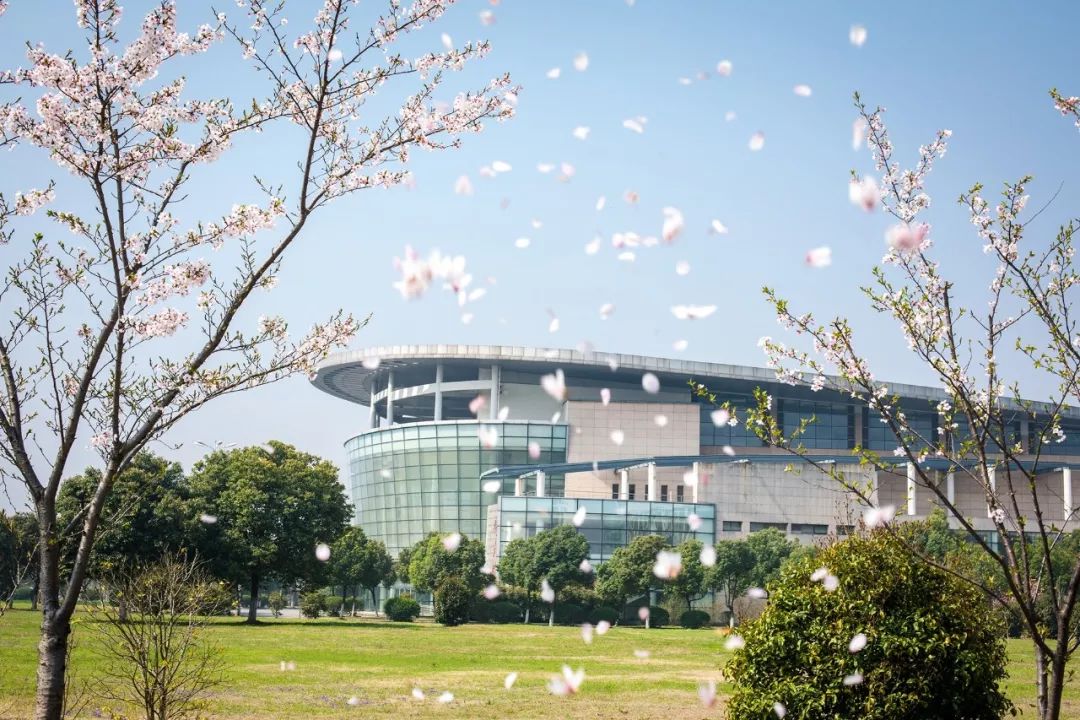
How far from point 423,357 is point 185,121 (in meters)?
93.8

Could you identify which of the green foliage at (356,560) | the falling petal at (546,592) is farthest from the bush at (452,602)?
the green foliage at (356,560)

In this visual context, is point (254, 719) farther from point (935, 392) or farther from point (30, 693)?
point (935, 392)

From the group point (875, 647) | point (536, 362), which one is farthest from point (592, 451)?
point (875, 647)

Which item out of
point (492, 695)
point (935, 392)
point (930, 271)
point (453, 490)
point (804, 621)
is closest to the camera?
point (930, 271)

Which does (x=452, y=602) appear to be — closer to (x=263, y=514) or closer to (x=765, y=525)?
(x=263, y=514)

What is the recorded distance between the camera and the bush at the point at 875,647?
1330 cm

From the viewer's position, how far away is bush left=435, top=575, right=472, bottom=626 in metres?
59.9

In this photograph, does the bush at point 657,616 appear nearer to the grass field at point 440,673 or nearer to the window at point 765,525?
the grass field at point 440,673

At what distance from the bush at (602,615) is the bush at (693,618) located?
16.4ft

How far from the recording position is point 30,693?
23453 mm

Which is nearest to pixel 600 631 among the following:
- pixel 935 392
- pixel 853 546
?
pixel 853 546

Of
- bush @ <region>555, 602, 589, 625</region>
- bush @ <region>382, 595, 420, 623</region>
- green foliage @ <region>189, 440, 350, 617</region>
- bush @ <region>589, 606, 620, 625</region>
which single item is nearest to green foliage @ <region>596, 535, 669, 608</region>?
bush @ <region>589, 606, 620, 625</region>

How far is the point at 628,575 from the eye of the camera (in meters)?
65.6

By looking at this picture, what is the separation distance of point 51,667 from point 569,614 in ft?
193
